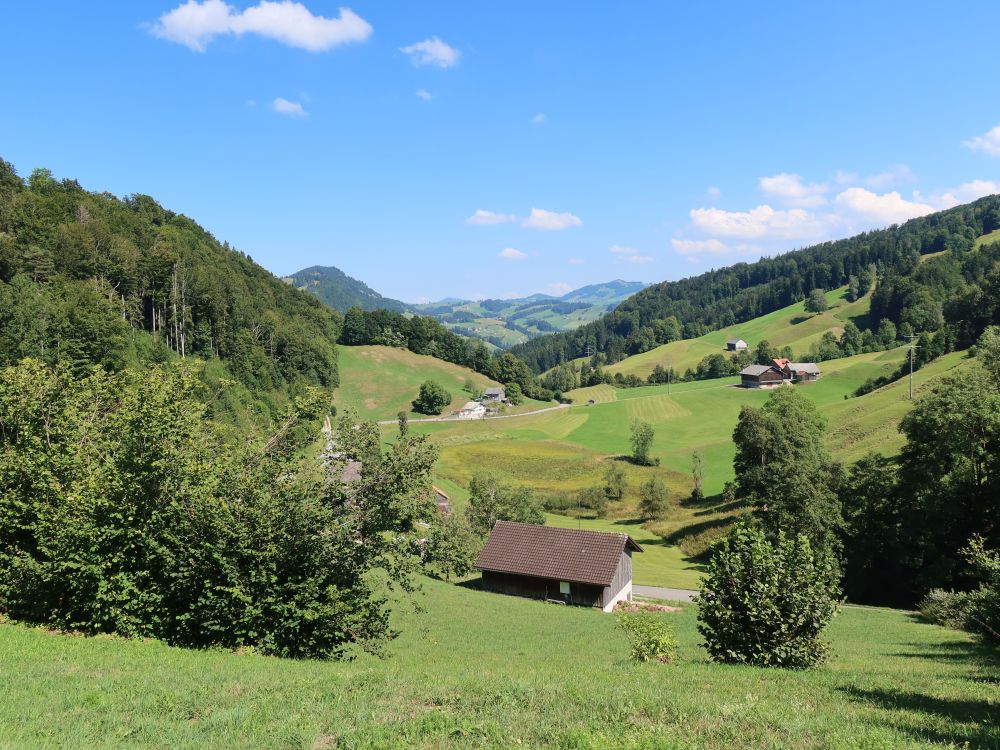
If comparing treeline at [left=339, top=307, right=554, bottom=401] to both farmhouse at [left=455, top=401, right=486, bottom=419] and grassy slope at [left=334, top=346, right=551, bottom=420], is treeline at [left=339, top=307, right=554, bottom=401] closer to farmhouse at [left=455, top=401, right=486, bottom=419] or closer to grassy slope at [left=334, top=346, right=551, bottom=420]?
grassy slope at [left=334, top=346, right=551, bottom=420]

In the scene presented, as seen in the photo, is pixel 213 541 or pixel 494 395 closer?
pixel 213 541

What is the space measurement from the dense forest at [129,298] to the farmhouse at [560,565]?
20.0 metres

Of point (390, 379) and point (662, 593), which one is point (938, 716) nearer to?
point (662, 593)

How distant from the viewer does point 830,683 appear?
1339 cm

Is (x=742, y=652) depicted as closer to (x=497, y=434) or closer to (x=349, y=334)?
(x=497, y=434)

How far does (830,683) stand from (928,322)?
7246 inches

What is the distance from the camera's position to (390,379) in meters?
156

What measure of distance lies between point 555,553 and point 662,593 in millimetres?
9511

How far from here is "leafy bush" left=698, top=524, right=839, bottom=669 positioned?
16.1 meters

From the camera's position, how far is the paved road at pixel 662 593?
44841 mm

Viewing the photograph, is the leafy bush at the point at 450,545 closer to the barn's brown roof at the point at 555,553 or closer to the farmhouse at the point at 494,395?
the barn's brown roof at the point at 555,553

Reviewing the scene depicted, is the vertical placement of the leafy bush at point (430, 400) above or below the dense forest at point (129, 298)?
below

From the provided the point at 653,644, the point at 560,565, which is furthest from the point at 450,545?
the point at 560,565

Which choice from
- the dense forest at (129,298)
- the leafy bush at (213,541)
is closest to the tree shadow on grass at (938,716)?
the leafy bush at (213,541)
